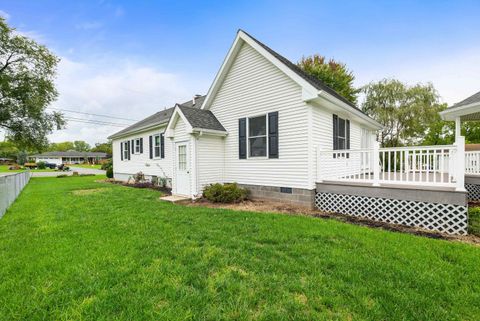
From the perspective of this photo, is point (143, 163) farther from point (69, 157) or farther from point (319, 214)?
point (69, 157)

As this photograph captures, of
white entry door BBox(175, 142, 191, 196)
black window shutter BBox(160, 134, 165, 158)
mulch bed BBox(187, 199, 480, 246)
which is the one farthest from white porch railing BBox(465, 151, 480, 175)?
black window shutter BBox(160, 134, 165, 158)

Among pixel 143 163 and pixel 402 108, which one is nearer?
pixel 143 163

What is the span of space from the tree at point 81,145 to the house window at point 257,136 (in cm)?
11353

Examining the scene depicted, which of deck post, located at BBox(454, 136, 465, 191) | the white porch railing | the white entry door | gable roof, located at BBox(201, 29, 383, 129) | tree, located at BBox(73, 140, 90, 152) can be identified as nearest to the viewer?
deck post, located at BBox(454, 136, 465, 191)

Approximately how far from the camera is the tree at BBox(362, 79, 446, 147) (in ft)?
71.7

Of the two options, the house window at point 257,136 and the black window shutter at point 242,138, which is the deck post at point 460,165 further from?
the black window shutter at point 242,138

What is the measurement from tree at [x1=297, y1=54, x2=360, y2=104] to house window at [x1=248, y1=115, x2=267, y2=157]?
17.0m

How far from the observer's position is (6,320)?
219 cm

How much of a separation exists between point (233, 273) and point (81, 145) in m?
123

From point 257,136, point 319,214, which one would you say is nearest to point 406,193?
point 319,214

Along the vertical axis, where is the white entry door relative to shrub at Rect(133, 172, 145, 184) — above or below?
above

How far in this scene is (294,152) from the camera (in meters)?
7.36

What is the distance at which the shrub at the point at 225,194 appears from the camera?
26.4 feet

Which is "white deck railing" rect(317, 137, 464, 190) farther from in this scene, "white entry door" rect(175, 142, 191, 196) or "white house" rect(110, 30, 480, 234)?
"white entry door" rect(175, 142, 191, 196)
